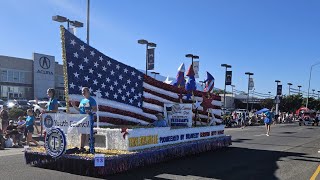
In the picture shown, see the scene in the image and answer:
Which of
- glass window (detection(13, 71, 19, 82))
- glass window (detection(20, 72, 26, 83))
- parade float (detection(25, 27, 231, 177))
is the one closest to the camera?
parade float (detection(25, 27, 231, 177))

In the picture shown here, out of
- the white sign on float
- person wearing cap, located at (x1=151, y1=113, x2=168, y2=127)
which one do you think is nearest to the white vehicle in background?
person wearing cap, located at (x1=151, y1=113, x2=168, y2=127)

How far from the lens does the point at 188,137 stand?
12242 millimetres

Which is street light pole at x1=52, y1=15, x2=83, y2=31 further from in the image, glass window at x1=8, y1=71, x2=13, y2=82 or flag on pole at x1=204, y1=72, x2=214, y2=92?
glass window at x1=8, y1=71, x2=13, y2=82

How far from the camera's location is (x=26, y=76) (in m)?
62.1

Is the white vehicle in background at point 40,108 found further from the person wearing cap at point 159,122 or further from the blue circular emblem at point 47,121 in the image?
the person wearing cap at point 159,122

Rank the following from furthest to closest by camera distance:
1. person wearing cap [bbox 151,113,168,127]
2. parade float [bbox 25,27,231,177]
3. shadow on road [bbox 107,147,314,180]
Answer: person wearing cap [bbox 151,113,168,127] < shadow on road [bbox 107,147,314,180] < parade float [bbox 25,27,231,177]

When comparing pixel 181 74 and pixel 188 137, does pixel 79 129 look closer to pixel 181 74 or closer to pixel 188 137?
pixel 188 137

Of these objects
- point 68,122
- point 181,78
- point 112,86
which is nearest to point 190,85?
point 181,78

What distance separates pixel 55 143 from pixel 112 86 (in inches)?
108

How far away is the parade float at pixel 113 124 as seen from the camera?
333 inches

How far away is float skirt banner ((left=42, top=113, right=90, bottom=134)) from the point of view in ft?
29.1

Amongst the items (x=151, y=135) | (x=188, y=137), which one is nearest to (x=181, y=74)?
(x=188, y=137)

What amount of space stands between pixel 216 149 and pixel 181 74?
10.3 ft

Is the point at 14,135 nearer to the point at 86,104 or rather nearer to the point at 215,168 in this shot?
the point at 86,104
